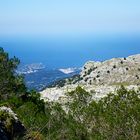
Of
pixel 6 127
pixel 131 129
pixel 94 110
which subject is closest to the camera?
pixel 6 127

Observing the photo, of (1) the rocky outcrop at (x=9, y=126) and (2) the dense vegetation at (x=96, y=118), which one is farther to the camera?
(2) the dense vegetation at (x=96, y=118)

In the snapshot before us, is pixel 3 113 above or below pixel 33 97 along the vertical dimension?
below

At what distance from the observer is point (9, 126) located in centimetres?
1895

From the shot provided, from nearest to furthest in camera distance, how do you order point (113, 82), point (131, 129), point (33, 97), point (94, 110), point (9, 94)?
point (131, 129) < point (94, 110) < point (9, 94) < point (33, 97) < point (113, 82)

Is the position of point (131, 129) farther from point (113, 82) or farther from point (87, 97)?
point (113, 82)

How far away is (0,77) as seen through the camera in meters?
72.2

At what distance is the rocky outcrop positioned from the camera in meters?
18.2

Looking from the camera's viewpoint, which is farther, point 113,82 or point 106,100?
point 113,82

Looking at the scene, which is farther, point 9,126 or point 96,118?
point 96,118

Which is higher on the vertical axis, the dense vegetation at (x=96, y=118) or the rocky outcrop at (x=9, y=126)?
the dense vegetation at (x=96, y=118)

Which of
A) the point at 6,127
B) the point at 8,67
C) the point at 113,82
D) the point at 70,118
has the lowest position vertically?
the point at 6,127

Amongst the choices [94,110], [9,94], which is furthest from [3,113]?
[9,94]

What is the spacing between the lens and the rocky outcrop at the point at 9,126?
59.7 feet

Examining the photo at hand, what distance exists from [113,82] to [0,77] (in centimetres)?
12289
